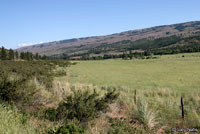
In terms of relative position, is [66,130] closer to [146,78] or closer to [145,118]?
[145,118]

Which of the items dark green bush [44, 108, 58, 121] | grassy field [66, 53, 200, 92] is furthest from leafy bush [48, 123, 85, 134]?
grassy field [66, 53, 200, 92]

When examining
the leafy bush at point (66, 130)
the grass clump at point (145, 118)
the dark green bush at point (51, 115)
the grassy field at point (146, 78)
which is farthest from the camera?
the grassy field at point (146, 78)

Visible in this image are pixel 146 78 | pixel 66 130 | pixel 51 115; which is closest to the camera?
pixel 66 130

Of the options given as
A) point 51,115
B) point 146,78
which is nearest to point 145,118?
point 51,115

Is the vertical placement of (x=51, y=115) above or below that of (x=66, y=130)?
below

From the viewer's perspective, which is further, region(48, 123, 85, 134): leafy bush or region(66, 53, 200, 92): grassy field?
region(66, 53, 200, 92): grassy field

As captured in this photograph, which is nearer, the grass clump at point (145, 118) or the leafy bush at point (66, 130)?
the leafy bush at point (66, 130)

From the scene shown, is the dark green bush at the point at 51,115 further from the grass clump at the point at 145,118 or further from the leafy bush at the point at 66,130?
the grass clump at the point at 145,118

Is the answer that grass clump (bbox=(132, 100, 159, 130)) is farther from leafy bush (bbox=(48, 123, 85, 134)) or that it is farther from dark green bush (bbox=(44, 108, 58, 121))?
dark green bush (bbox=(44, 108, 58, 121))

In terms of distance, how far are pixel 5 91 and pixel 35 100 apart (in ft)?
4.41

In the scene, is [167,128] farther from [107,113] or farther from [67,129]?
[67,129]

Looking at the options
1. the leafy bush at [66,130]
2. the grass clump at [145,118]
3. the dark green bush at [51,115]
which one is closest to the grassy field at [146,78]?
the grass clump at [145,118]

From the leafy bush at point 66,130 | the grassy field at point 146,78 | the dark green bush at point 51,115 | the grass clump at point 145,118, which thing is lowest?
the grassy field at point 146,78

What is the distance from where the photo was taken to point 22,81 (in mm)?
8539
